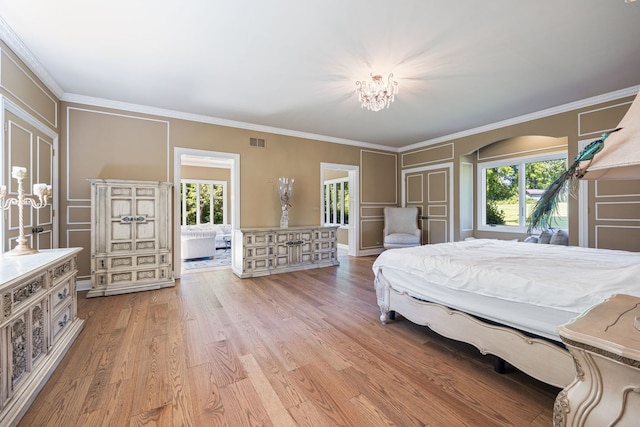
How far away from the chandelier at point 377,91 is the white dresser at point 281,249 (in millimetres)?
2576

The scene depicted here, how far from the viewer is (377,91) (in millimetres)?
2992

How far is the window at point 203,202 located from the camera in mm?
8398

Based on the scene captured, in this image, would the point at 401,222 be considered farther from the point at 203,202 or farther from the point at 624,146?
the point at 203,202

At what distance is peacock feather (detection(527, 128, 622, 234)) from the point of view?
85 cm

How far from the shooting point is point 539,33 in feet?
7.59

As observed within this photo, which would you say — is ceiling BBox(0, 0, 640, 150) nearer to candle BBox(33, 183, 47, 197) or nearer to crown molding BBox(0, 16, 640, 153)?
crown molding BBox(0, 16, 640, 153)

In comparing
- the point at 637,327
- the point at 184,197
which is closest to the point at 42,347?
the point at 637,327

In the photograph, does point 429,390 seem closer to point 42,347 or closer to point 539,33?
point 42,347

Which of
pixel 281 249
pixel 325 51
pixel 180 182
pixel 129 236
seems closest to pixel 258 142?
pixel 180 182

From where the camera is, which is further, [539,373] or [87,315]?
[87,315]

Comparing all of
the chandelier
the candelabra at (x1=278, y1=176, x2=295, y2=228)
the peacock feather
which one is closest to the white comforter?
the peacock feather

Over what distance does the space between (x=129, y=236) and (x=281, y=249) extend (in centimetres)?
223

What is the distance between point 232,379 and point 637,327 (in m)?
2.00

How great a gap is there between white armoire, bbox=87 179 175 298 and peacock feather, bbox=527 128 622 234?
13.5 feet
